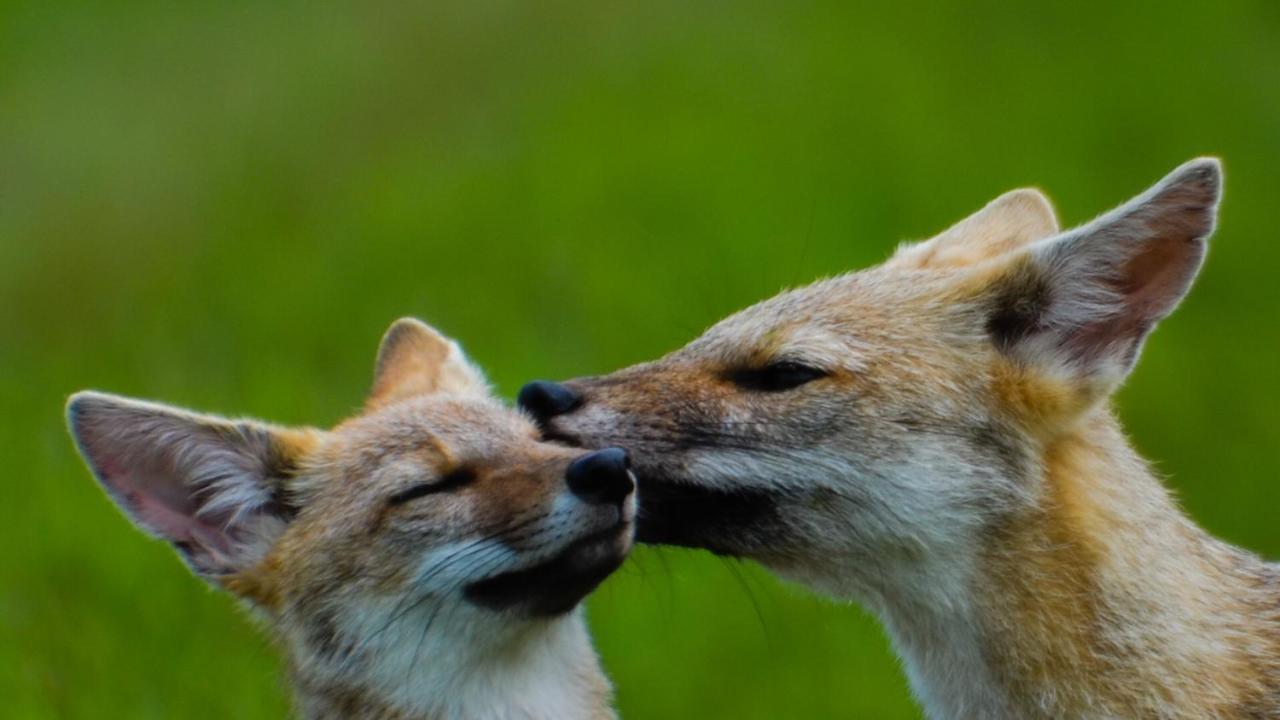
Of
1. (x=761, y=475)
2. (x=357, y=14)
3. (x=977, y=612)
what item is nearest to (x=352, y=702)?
(x=761, y=475)

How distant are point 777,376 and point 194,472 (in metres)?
2.11

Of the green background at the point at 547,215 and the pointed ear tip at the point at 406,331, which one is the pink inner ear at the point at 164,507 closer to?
the green background at the point at 547,215

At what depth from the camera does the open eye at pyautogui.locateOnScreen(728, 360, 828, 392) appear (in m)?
6.26

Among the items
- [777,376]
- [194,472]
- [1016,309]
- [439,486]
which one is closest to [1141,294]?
[1016,309]

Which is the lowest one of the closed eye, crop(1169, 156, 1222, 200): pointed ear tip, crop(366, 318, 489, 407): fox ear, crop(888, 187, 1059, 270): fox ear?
the closed eye

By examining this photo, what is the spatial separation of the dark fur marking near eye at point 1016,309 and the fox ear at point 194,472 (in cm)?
254

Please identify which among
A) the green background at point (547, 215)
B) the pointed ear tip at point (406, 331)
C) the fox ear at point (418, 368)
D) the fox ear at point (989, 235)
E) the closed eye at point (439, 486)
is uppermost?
the fox ear at point (989, 235)

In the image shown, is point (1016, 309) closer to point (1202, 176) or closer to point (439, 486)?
point (1202, 176)

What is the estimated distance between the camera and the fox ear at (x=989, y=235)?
701cm

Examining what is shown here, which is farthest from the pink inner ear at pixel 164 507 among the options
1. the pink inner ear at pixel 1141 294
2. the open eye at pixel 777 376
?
the pink inner ear at pixel 1141 294

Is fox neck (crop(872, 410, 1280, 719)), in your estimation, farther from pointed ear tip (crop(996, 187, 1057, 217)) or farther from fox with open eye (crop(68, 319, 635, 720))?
pointed ear tip (crop(996, 187, 1057, 217))

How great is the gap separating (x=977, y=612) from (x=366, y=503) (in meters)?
2.10

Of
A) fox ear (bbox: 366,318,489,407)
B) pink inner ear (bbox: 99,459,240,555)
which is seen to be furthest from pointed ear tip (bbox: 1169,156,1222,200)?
pink inner ear (bbox: 99,459,240,555)

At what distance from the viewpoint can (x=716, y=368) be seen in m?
6.39
